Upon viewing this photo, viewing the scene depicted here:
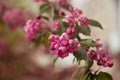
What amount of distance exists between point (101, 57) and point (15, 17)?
0.86 m

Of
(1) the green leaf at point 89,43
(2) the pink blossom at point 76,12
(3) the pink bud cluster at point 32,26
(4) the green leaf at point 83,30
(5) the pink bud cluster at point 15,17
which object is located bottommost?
(1) the green leaf at point 89,43

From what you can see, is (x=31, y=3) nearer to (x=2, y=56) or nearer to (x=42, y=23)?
(x=2, y=56)

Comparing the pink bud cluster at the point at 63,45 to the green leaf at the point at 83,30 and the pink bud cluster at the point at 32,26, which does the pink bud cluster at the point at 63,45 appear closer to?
the green leaf at the point at 83,30

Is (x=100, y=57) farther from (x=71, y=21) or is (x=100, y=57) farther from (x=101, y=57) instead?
(x=71, y=21)

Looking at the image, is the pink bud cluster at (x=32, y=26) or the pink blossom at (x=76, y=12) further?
the pink bud cluster at (x=32, y=26)

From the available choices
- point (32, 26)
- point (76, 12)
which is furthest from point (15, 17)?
point (76, 12)

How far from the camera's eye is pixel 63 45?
2.12ft

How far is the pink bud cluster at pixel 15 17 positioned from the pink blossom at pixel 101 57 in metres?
0.82

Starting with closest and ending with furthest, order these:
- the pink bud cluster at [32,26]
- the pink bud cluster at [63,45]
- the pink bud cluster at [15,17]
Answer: the pink bud cluster at [63,45] < the pink bud cluster at [32,26] < the pink bud cluster at [15,17]

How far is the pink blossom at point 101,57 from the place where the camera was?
2.21ft

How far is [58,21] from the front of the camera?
748 millimetres

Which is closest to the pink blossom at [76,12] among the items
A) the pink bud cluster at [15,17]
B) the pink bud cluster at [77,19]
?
the pink bud cluster at [77,19]

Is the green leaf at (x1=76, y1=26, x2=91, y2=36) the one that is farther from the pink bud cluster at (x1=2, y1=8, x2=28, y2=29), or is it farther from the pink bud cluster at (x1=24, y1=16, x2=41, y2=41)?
the pink bud cluster at (x1=2, y1=8, x2=28, y2=29)

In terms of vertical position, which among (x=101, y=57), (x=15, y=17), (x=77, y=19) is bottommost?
(x=101, y=57)
